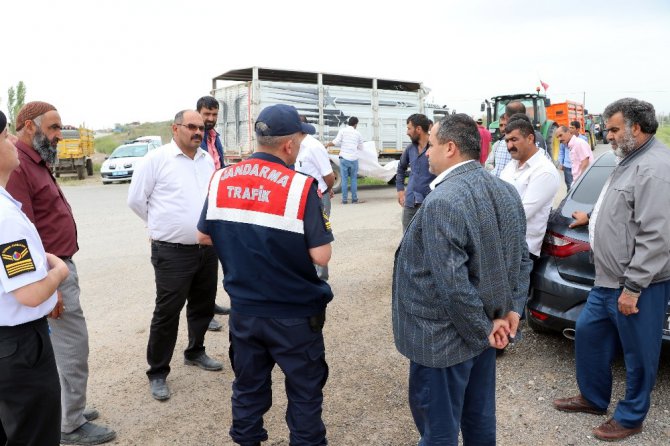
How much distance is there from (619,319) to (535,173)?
1307 millimetres

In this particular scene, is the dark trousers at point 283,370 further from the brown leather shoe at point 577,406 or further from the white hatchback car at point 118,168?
the white hatchback car at point 118,168

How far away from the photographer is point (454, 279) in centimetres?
228

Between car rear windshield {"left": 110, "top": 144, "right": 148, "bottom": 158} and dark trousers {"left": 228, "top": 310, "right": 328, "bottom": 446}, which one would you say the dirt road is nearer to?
dark trousers {"left": 228, "top": 310, "right": 328, "bottom": 446}

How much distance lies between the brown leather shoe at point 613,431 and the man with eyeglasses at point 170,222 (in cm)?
267

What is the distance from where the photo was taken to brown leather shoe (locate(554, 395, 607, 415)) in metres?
3.47

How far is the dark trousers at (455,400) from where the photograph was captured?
2410mm

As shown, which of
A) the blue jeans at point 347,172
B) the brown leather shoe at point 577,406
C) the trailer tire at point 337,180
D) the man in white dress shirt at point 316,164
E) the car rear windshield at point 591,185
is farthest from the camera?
the trailer tire at point 337,180

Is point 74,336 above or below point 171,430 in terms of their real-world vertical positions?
above

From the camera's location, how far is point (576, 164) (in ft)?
32.3

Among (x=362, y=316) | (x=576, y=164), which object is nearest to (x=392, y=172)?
(x=576, y=164)

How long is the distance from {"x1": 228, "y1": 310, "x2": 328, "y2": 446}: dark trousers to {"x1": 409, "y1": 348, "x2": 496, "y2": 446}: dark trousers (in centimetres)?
49

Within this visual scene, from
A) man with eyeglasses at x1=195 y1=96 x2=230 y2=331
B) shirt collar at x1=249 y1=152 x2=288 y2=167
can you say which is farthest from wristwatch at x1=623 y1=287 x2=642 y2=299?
man with eyeglasses at x1=195 y1=96 x2=230 y2=331

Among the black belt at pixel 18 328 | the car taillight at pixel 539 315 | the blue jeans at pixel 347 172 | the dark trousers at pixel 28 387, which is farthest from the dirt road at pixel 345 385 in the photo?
the blue jeans at pixel 347 172

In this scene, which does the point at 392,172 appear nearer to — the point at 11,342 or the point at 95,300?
the point at 95,300
